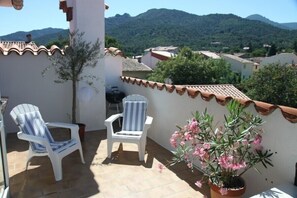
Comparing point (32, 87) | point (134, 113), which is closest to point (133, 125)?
point (134, 113)

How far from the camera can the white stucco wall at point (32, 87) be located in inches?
246

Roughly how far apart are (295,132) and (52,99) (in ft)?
18.9

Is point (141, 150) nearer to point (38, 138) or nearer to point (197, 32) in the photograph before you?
point (38, 138)

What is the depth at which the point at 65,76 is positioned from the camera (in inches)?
230

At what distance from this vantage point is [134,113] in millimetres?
5438

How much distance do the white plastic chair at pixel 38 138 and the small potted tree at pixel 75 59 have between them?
1288 millimetres

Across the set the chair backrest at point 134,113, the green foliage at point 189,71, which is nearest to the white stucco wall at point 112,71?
the chair backrest at point 134,113

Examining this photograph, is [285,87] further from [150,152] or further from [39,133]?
[39,133]

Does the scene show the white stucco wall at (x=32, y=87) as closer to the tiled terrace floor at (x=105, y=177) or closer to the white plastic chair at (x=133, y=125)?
the tiled terrace floor at (x=105, y=177)

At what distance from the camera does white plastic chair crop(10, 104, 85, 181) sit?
4.02 meters

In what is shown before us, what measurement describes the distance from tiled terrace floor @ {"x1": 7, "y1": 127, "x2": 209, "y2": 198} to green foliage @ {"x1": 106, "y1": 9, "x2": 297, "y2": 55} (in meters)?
47.5

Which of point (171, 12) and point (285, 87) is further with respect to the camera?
point (171, 12)

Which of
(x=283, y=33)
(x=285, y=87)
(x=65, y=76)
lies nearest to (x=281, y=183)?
(x=65, y=76)

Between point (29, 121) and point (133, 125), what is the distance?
6.47ft
